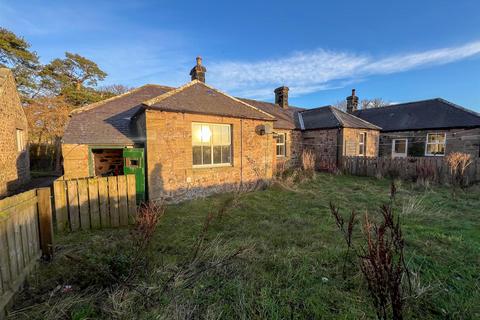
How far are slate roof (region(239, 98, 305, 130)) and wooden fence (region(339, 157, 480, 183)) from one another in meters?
4.54

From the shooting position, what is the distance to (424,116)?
16.3m

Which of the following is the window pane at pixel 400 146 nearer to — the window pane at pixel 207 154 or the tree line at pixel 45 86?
the window pane at pixel 207 154


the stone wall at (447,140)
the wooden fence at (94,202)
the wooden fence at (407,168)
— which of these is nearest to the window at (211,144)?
the wooden fence at (94,202)

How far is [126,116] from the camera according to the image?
9.68 m

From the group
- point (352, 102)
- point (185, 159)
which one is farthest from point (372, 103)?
point (185, 159)

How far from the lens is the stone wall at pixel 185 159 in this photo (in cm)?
709

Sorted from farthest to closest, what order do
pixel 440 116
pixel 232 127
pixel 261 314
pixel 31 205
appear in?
pixel 440 116 → pixel 232 127 → pixel 31 205 → pixel 261 314

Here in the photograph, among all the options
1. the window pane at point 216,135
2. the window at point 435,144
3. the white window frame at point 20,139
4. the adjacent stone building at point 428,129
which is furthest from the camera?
the window at point 435,144

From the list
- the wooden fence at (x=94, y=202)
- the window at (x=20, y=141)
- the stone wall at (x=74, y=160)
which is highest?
the window at (x=20, y=141)

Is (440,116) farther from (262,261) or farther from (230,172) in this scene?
(262,261)

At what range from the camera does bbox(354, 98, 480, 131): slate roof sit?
47.1ft

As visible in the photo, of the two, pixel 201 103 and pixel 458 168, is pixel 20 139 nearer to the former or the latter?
pixel 201 103

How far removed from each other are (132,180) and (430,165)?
42.7 ft

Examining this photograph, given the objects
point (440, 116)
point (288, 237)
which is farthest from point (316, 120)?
point (288, 237)
